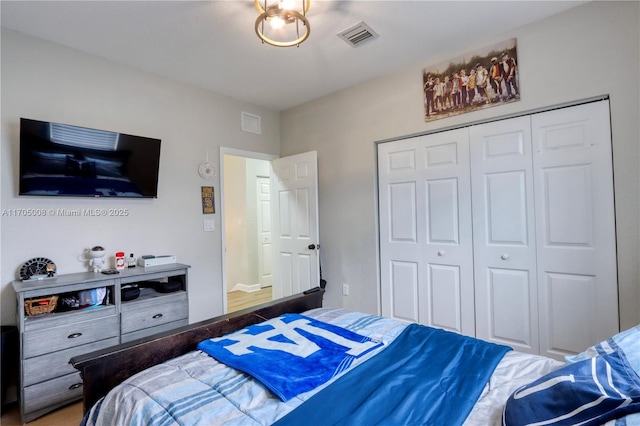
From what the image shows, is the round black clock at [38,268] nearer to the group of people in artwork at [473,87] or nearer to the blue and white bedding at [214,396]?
the blue and white bedding at [214,396]

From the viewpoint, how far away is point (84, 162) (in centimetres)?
251

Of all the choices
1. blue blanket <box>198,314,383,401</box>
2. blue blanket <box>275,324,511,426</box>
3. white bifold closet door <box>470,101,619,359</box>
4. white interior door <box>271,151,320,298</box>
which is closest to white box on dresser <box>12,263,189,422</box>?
blue blanket <box>198,314,383,401</box>

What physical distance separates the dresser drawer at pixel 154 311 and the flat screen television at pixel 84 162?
96 centimetres

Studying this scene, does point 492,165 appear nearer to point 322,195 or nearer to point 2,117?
point 322,195

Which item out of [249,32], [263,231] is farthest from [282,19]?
[263,231]

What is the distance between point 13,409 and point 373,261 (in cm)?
308

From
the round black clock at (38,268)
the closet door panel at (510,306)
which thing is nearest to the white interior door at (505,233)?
the closet door panel at (510,306)

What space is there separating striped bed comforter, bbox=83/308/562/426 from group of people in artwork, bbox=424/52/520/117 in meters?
2.12

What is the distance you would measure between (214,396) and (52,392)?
1.85 m

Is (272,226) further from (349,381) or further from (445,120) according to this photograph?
(349,381)

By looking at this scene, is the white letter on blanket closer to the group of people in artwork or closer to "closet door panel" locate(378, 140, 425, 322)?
"closet door panel" locate(378, 140, 425, 322)

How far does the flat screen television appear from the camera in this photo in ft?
7.47

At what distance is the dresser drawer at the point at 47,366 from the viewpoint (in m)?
1.99

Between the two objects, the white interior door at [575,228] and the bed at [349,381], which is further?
the white interior door at [575,228]
